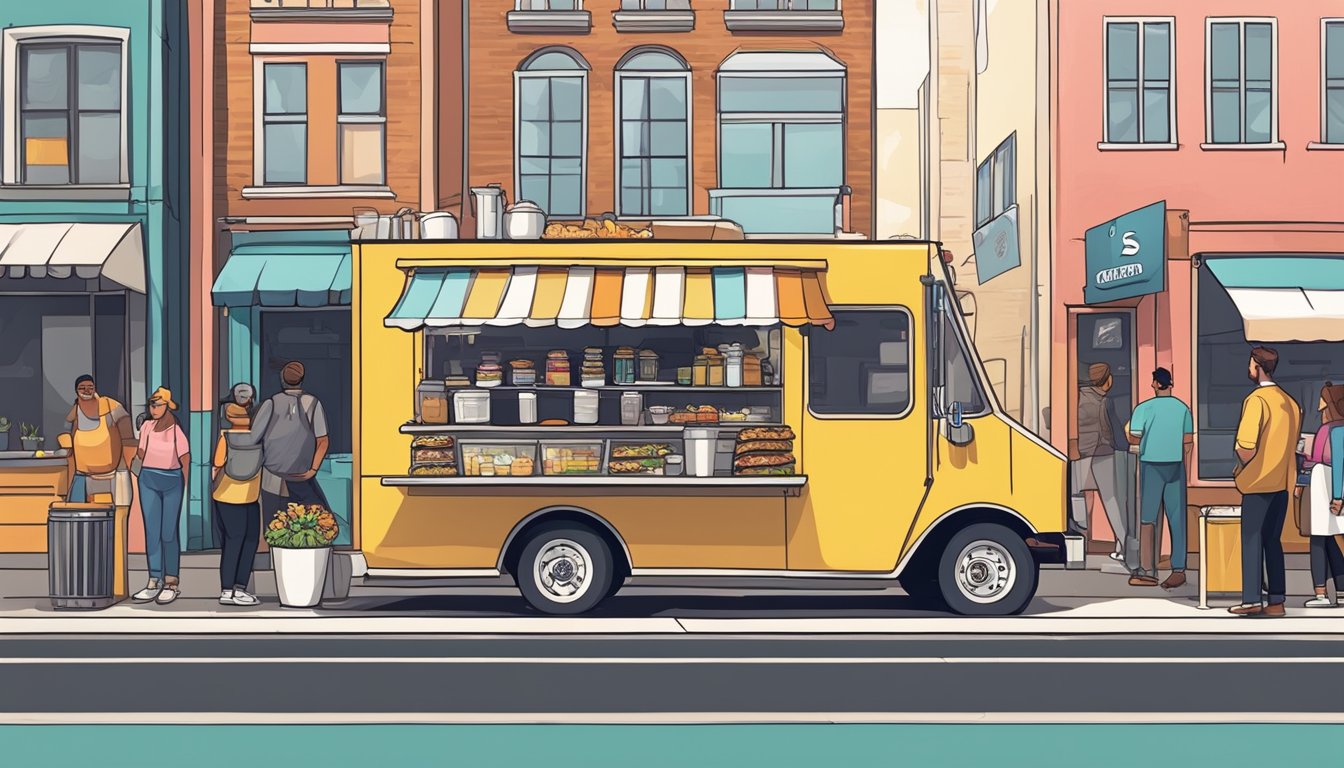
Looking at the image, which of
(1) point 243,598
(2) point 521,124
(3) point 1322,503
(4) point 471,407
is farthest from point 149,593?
(3) point 1322,503

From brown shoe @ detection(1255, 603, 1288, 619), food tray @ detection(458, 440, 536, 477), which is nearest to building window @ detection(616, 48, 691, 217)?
food tray @ detection(458, 440, 536, 477)

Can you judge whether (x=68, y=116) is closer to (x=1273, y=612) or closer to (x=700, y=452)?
(x=700, y=452)

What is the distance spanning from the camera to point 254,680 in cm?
989

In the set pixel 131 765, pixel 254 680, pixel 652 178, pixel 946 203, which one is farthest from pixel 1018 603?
pixel 946 203

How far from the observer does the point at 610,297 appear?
1334 centimetres

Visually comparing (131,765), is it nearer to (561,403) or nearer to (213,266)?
(561,403)

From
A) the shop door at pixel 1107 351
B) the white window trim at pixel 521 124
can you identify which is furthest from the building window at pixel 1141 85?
the white window trim at pixel 521 124

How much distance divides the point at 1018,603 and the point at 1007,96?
36.2ft

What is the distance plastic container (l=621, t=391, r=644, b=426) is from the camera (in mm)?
13617

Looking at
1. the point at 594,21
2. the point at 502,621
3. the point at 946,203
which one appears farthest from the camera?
the point at 946,203

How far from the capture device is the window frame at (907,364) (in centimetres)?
1334

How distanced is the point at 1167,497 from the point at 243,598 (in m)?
8.53

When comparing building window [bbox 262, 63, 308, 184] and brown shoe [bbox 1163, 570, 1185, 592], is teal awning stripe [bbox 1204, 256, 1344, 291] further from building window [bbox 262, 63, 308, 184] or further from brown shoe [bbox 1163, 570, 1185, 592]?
building window [bbox 262, 63, 308, 184]

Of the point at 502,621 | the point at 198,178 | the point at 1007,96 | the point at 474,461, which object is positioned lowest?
the point at 502,621
